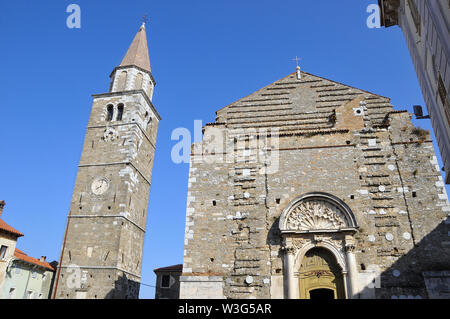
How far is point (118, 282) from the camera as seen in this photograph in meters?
17.0

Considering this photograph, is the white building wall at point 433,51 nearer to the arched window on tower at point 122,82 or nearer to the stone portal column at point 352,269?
the stone portal column at point 352,269

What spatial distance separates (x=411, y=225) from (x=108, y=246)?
535 inches

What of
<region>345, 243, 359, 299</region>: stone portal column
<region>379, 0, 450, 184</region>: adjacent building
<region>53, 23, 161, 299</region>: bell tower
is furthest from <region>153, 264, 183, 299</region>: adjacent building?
<region>379, 0, 450, 184</region>: adjacent building

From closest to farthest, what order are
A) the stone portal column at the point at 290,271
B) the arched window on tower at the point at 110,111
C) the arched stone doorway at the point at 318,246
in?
the stone portal column at the point at 290,271, the arched stone doorway at the point at 318,246, the arched window on tower at the point at 110,111

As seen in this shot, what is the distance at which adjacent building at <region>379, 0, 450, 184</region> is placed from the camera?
266 inches

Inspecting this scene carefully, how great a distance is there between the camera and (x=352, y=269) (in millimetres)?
9945

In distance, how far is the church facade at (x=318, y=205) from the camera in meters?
10.1

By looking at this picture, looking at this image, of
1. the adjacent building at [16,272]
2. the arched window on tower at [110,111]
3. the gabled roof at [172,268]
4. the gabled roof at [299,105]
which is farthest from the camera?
the gabled roof at [172,268]

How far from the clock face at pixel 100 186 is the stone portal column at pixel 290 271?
1205 cm

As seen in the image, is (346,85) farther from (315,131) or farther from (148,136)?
(148,136)

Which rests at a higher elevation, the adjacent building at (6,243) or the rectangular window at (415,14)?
the rectangular window at (415,14)

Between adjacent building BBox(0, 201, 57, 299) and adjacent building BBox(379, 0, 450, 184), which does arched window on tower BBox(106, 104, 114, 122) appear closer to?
adjacent building BBox(0, 201, 57, 299)

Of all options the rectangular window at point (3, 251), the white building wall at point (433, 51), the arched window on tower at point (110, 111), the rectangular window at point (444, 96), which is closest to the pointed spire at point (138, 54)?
the arched window on tower at point (110, 111)

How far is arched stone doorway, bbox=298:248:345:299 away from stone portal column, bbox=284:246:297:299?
0.34 meters
